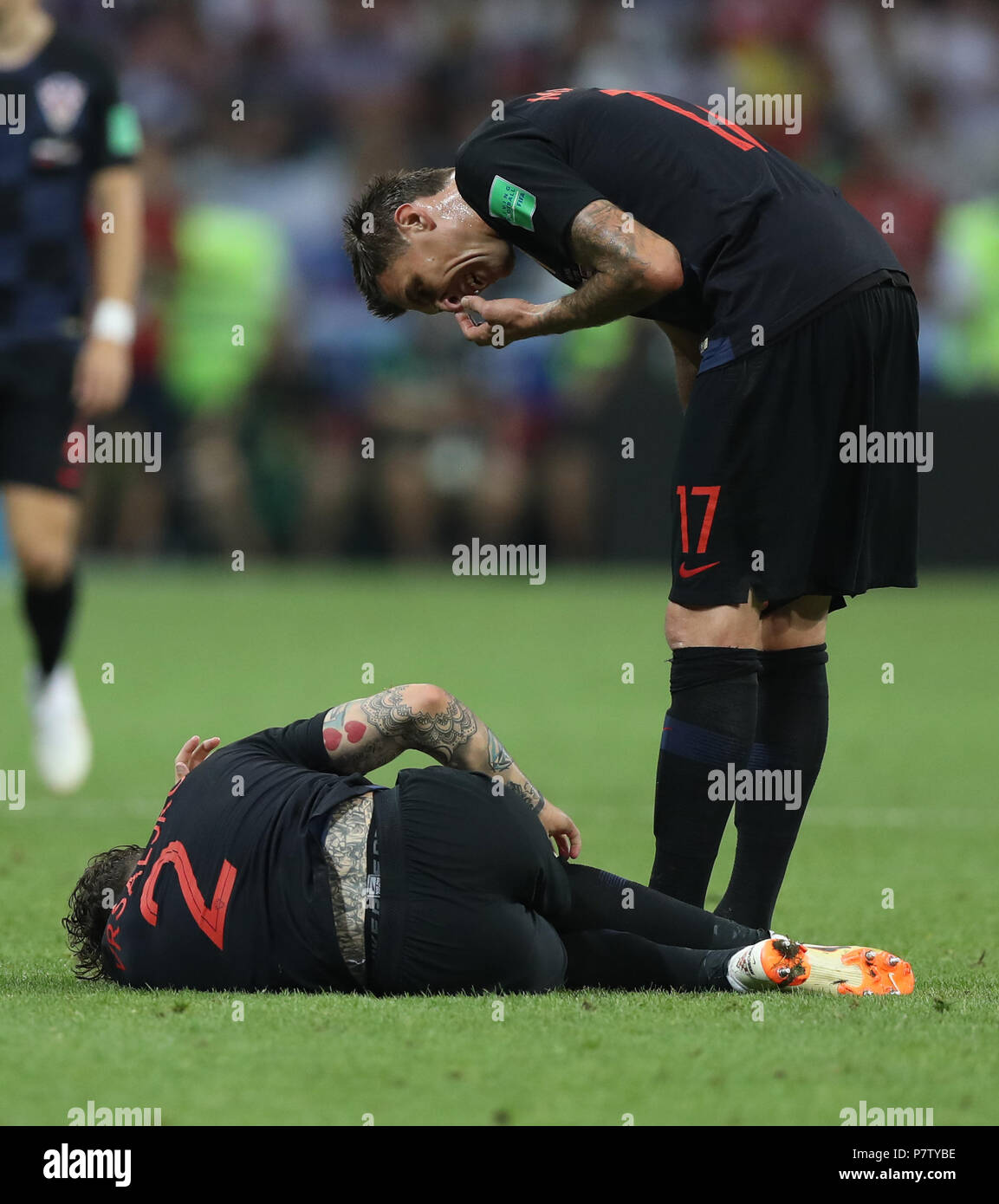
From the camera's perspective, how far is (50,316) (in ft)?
22.2

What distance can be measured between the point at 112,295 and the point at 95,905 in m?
3.14

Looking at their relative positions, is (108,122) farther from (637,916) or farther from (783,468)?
(637,916)

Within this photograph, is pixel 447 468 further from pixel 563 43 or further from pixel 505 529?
pixel 563 43

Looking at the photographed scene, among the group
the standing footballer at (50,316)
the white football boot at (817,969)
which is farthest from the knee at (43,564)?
the white football boot at (817,969)

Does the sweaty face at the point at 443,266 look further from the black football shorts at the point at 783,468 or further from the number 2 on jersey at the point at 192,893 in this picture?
the number 2 on jersey at the point at 192,893

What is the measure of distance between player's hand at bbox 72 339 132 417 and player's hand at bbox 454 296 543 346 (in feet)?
8.04

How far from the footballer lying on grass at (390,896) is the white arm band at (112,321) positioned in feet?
9.40

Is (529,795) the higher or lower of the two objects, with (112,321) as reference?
lower

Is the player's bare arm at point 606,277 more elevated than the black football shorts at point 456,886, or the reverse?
the player's bare arm at point 606,277

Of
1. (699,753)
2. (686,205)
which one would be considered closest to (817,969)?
(699,753)

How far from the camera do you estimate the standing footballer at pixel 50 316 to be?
Answer: 645cm

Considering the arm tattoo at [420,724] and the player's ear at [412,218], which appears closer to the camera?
the arm tattoo at [420,724]

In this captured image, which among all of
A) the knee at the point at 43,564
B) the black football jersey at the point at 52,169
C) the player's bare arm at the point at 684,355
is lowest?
the knee at the point at 43,564
